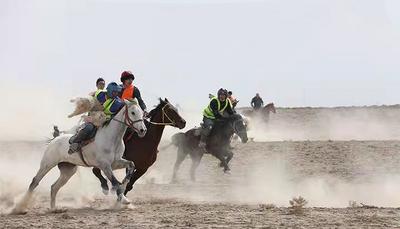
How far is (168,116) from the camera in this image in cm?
1703

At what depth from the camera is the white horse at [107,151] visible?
1490 centimetres

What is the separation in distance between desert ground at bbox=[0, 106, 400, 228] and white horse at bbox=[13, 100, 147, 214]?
1.63 ft

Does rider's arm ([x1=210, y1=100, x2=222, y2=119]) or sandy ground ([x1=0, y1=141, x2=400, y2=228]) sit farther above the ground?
rider's arm ([x1=210, y1=100, x2=222, y2=119])

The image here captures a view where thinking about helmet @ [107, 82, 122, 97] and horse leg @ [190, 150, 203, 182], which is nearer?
helmet @ [107, 82, 122, 97]

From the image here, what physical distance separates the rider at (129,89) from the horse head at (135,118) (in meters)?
1.01

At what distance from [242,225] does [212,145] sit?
10.6m

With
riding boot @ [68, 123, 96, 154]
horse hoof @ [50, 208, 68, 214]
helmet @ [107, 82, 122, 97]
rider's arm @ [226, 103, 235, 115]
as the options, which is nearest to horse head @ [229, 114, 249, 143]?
rider's arm @ [226, 103, 235, 115]

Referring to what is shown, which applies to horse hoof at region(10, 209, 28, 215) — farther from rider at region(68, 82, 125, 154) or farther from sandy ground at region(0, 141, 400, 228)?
rider at region(68, 82, 125, 154)

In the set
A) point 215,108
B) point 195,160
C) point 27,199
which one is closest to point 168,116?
point 27,199

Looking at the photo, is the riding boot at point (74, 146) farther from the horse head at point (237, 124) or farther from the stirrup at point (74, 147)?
the horse head at point (237, 124)

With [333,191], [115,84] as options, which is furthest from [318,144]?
[115,84]

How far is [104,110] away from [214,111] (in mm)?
7309

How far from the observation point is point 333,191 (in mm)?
20297

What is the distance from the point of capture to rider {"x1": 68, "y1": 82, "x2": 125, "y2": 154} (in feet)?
49.7
